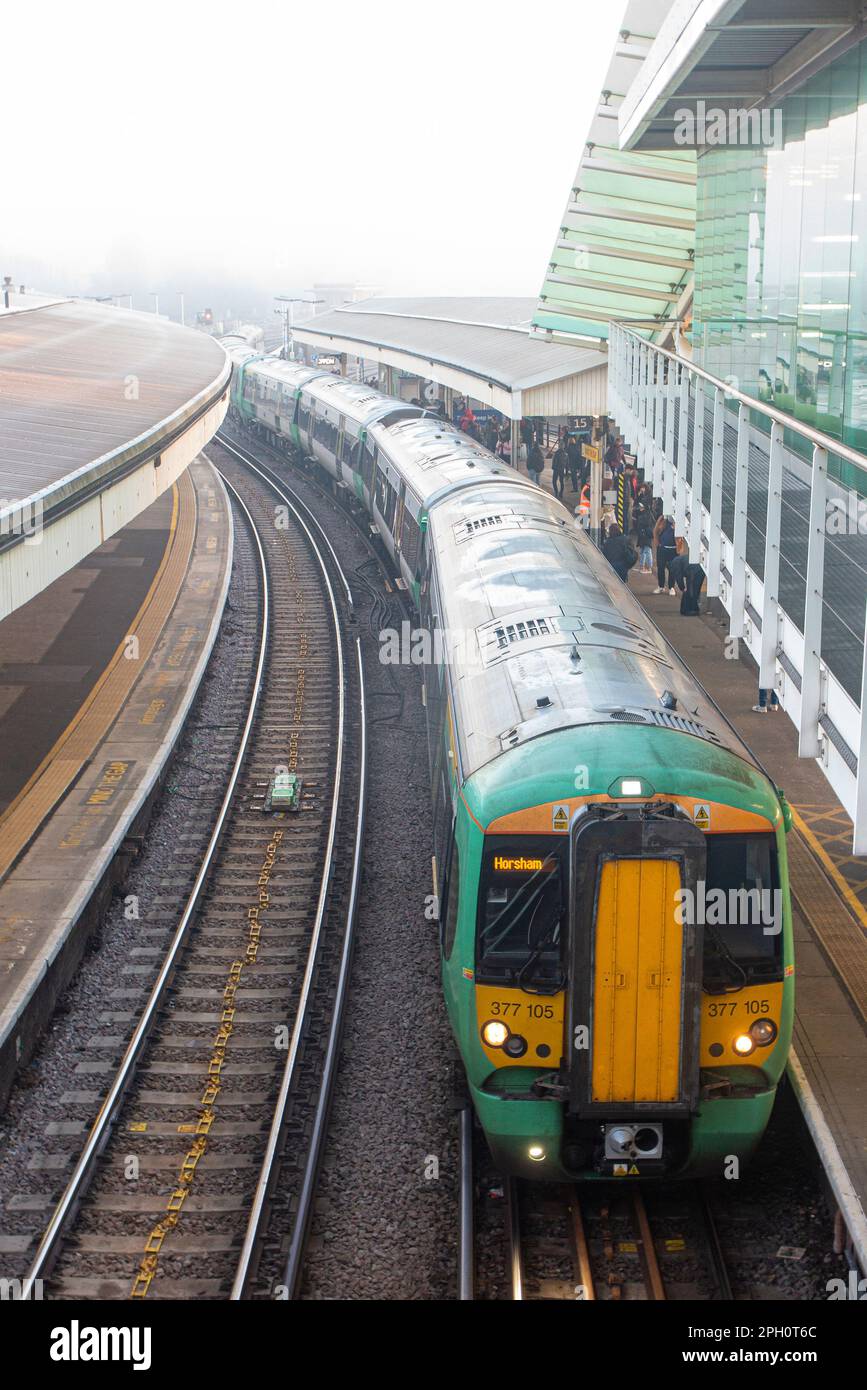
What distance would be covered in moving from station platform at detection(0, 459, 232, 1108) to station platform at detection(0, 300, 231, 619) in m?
2.56

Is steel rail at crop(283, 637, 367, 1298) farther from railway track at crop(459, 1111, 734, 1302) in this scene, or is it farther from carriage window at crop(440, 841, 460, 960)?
carriage window at crop(440, 841, 460, 960)

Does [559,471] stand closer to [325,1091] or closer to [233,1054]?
[233,1054]

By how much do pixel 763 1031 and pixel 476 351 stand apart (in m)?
29.3

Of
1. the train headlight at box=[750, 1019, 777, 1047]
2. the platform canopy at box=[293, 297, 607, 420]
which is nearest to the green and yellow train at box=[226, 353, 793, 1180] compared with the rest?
the train headlight at box=[750, 1019, 777, 1047]

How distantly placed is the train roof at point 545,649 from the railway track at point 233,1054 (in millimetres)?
2725

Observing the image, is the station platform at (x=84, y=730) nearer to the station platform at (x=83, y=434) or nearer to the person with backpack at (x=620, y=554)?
the station platform at (x=83, y=434)

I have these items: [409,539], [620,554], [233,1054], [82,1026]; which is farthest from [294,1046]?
[620,554]

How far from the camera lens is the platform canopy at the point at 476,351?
26.8 m

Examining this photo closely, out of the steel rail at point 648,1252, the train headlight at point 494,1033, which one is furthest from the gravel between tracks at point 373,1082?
the train headlight at point 494,1033

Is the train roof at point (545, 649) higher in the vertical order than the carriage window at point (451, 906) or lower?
higher

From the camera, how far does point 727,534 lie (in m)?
10.6

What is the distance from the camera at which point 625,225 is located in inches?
855

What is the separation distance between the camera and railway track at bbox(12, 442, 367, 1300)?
7957mm

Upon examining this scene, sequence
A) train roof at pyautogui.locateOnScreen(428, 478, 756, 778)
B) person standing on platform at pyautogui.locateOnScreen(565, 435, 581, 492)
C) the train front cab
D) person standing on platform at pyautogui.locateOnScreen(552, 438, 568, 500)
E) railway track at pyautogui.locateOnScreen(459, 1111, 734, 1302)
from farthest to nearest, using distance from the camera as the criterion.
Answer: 1. person standing on platform at pyautogui.locateOnScreen(565, 435, 581, 492)
2. person standing on platform at pyautogui.locateOnScreen(552, 438, 568, 500)
3. train roof at pyautogui.locateOnScreen(428, 478, 756, 778)
4. railway track at pyautogui.locateOnScreen(459, 1111, 734, 1302)
5. the train front cab
